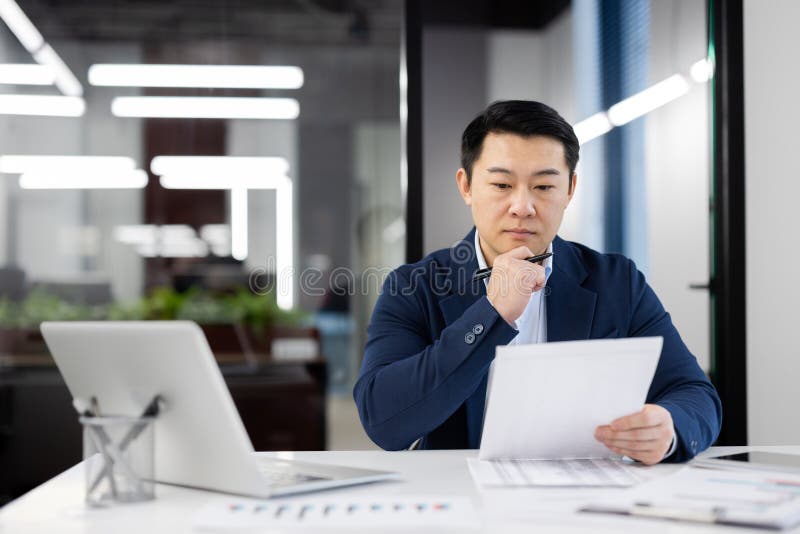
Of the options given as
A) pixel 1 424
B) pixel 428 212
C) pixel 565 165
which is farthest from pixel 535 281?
pixel 1 424

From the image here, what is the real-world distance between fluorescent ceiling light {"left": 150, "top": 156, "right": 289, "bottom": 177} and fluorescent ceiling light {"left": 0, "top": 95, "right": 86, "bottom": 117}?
49 cm

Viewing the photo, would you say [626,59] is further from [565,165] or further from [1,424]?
[1,424]

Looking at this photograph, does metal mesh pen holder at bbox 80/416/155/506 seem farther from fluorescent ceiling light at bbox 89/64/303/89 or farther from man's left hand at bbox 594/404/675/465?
fluorescent ceiling light at bbox 89/64/303/89

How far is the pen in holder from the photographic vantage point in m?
1.16

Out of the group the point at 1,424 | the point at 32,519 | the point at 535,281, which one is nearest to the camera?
the point at 32,519

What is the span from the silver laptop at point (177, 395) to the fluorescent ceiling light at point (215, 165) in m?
3.33

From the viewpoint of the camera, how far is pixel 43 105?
439cm

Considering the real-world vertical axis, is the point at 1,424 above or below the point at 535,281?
below

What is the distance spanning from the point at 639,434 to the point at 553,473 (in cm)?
17

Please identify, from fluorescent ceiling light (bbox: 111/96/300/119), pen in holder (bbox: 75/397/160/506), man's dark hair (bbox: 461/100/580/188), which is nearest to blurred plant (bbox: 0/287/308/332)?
fluorescent ceiling light (bbox: 111/96/300/119)

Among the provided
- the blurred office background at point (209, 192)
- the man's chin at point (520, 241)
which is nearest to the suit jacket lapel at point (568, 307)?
the man's chin at point (520, 241)

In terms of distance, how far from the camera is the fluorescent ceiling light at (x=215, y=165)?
4500 millimetres

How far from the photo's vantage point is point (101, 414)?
1213 mm

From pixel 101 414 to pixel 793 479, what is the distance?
3.34 ft
